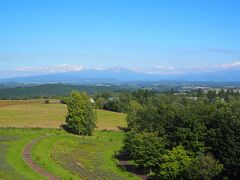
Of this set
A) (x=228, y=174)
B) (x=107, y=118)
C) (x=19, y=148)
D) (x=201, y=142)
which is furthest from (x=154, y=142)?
(x=107, y=118)

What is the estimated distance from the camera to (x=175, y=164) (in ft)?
149

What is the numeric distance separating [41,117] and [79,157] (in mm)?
47611

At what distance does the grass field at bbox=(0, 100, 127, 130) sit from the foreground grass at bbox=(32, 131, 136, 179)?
60.2 feet

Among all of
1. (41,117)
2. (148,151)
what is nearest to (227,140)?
(148,151)

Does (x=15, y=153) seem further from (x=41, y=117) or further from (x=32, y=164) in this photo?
(x=41, y=117)

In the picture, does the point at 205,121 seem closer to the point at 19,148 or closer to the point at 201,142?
the point at 201,142

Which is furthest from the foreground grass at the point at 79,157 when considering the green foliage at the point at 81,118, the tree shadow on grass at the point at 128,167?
the green foliage at the point at 81,118

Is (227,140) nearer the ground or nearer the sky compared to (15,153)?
nearer the sky

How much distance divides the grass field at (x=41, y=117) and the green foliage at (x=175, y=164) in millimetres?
50604

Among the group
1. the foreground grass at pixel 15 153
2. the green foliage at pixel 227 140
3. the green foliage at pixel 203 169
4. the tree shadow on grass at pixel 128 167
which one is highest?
the green foliage at pixel 227 140

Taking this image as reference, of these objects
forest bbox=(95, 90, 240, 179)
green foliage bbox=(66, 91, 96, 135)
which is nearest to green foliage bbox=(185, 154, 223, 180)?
forest bbox=(95, 90, 240, 179)

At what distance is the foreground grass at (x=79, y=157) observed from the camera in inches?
1825

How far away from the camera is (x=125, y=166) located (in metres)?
55.4

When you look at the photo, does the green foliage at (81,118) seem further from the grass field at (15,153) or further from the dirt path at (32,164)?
the dirt path at (32,164)
